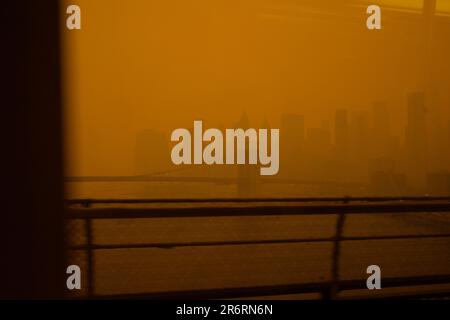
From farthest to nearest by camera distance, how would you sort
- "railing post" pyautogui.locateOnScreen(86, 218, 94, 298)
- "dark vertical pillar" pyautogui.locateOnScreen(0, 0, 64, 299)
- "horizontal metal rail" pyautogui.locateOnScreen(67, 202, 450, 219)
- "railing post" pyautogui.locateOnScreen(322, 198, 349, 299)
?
"railing post" pyautogui.locateOnScreen(322, 198, 349, 299) → "railing post" pyautogui.locateOnScreen(86, 218, 94, 298) → "horizontal metal rail" pyautogui.locateOnScreen(67, 202, 450, 219) → "dark vertical pillar" pyautogui.locateOnScreen(0, 0, 64, 299)

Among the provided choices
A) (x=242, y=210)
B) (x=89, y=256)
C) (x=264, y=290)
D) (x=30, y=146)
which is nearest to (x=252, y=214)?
(x=242, y=210)

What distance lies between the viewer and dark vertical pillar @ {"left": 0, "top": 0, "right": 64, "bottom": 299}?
44.4 inches

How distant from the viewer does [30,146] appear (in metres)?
1.14

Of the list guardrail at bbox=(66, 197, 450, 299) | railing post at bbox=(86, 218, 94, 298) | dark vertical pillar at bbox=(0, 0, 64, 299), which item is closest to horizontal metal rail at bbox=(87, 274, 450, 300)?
guardrail at bbox=(66, 197, 450, 299)

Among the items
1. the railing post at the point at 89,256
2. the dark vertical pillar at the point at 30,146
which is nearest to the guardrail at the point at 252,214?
the railing post at the point at 89,256

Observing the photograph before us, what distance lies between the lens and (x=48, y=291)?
1178 mm

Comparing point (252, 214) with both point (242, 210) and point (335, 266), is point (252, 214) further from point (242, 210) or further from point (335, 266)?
point (335, 266)

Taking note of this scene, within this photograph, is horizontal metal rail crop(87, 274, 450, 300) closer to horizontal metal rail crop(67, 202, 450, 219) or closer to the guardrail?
the guardrail

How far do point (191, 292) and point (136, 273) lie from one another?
1608 mm

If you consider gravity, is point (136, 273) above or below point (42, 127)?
below

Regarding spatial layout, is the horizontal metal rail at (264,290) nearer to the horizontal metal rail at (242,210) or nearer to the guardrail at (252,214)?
the guardrail at (252,214)
